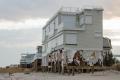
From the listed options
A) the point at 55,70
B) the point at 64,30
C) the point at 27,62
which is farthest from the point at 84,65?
the point at 27,62

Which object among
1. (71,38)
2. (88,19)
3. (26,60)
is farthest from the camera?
(26,60)

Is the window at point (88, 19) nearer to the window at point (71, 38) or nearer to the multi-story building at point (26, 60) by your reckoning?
the window at point (71, 38)

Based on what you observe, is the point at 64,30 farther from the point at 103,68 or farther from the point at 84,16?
the point at 103,68

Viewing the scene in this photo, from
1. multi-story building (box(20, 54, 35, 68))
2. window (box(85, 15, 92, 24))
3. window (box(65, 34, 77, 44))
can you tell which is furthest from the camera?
multi-story building (box(20, 54, 35, 68))

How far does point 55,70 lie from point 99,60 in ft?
54.7

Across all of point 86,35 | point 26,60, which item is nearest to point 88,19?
point 86,35

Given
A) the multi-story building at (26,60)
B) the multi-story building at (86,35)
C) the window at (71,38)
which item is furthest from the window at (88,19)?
the multi-story building at (26,60)

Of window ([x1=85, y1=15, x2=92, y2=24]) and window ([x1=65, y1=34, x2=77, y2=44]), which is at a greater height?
window ([x1=85, y1=15, x2=92, y2=24])

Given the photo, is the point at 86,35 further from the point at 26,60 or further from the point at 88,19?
the point at 26,60

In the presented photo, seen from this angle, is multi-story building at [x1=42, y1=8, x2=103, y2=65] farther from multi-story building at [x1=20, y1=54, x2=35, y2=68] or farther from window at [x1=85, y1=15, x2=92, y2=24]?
multi-story building at [x1=20, y1=54, x2=35, y2=68]

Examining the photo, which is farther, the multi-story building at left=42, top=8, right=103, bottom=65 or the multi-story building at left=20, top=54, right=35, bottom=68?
the multi-story building at left=20, top=54, right=35, bottom=68

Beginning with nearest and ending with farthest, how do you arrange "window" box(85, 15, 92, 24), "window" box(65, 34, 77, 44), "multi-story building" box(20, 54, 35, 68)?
"window" box(65, 34, 77, 44)
"window" box(85, 15, 92, 24)
"multi-story building" box(20, 54, 35, 68)

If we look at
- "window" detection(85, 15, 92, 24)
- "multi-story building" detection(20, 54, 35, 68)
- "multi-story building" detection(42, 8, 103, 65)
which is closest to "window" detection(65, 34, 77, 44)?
"multi-story building" detection(42, 8, 103, 65)

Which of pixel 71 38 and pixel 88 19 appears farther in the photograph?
pixel 88 19
